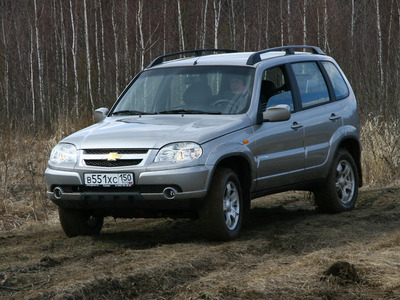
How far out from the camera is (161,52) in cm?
2830

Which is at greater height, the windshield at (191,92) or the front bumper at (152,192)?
the windshield at (191,92)

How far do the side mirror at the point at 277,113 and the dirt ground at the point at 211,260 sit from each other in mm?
1136

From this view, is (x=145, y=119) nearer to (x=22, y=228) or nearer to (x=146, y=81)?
(x=146, y=81)

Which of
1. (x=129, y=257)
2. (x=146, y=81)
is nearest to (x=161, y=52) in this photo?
(x=146, y=81)

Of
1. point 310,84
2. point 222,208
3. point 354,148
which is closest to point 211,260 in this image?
point 222,208

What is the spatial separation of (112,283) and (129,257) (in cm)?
96

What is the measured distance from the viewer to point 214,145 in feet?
22.2

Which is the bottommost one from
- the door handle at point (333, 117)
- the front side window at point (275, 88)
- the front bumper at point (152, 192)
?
the front bumper at point (152, 192)

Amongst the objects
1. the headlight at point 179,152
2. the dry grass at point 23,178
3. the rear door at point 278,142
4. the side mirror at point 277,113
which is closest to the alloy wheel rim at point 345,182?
the rear door at point 278,142

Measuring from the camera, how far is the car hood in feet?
21.8

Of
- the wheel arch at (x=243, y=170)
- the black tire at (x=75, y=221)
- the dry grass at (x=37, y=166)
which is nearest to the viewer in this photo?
the wheel arch at (x=243, y=170)

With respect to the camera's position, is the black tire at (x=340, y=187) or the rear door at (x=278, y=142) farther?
the black tire at (x=340, y=187)

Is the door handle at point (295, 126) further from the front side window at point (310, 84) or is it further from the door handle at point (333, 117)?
the door handle at point (333, 117)

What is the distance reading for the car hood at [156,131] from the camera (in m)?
6.66
